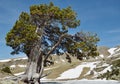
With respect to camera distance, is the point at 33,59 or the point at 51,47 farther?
the point at 51,47

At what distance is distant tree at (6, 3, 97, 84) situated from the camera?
4197 cm

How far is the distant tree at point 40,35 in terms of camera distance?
1652 inches

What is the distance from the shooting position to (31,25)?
42.0m

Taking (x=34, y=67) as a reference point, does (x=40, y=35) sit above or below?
above

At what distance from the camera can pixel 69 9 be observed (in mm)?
43844

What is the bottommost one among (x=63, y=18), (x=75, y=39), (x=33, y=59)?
(x=33, y=59)

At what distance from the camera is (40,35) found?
42.8m

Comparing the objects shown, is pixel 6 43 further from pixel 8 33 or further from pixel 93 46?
pixel 93 46

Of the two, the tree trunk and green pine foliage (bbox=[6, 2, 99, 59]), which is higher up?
green pine foliage (bbox=[6, 2, 99, 59])

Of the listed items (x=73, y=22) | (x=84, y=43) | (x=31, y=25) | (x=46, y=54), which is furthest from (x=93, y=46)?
(x=31, y=25)

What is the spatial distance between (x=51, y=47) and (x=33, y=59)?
14.4 ft

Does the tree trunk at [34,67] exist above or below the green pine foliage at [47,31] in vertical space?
below

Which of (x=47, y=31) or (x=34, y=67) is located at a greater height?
(x=47, y=31)

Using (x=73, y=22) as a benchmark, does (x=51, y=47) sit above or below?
below
